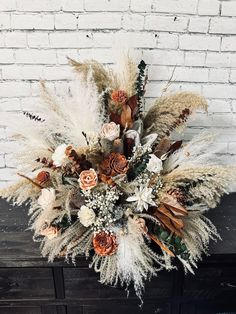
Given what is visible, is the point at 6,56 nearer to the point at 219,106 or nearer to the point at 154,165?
the point at 154,165

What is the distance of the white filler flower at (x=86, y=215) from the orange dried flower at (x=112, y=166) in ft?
0.35

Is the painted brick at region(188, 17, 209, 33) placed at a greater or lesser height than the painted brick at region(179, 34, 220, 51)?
greater

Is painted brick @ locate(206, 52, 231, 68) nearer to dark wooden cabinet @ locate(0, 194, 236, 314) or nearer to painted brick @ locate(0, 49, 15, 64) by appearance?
dark wooden cabinet @ locate(0, 194, 236, 314)

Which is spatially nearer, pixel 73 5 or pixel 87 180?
pixel 87 180

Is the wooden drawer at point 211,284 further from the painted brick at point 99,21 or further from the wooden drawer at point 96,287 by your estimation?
the painted brick at point 99,21

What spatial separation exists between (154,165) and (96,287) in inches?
20.5

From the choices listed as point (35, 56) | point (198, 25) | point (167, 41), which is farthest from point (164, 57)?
point (35, 56)

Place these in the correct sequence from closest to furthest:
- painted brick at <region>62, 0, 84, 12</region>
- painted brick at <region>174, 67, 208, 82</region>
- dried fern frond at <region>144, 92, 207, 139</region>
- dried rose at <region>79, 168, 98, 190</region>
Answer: dried rose at <region>79, 168, 98, 190</region>
dried fern frond at <region>144, 92, 207, 139</region>
painted brick at <region>62, 0, 84, 12</region>
painted brick at <region>174, 67, 208, 82</region>

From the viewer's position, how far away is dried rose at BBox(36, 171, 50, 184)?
1.38m

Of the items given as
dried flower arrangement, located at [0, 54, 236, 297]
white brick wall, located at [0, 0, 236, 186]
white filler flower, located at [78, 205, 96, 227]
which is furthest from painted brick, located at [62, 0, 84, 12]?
white filler flower, located at [78, 205, 96, 227]

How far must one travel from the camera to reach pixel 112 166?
131cm

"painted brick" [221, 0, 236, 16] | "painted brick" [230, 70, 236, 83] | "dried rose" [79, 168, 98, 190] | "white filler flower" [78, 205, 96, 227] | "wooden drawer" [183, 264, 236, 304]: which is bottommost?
"wooden drawer" [183, 264, 236, 304]

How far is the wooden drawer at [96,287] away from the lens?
1475 millimetres

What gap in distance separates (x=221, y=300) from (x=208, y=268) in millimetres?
180
